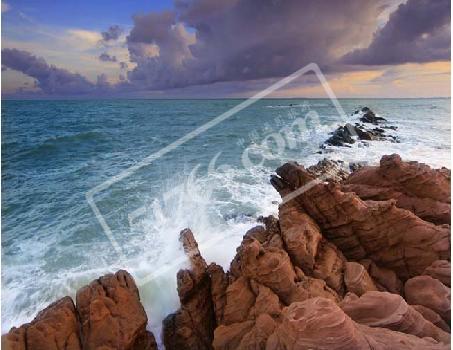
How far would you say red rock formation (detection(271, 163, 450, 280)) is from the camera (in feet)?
24.7

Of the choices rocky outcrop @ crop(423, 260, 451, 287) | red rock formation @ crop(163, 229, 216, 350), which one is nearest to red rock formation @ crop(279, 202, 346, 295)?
rocky outcrop @ crop(423, 260, 451, 287)

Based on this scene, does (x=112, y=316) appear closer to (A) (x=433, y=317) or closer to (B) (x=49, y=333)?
(B) (x=49, y=333)

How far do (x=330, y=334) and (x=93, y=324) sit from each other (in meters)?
3.68

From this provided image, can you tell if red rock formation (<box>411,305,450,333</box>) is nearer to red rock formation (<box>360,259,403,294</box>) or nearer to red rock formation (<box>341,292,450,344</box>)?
red rock formation (<box>341,292,450,344</box>)

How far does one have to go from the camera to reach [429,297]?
5961 mm

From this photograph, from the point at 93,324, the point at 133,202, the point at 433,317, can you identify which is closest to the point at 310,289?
the point at 433,317

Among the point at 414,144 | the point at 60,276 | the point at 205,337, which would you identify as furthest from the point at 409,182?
the point at 414,144

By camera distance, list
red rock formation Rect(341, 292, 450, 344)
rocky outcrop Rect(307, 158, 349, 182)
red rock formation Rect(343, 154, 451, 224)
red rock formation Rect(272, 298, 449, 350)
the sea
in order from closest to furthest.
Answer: red rock formation Rect(272, 298, 449, 350), red rock formation Rect(341, 292, 450, 344), red rock formation Rect(343, 154, 451, 224), the sea, rocky outcrop Rect(307, 158, 349, 182)

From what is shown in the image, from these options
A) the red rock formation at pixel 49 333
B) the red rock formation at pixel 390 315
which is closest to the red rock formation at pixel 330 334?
the red rock formation at pixel 390 315

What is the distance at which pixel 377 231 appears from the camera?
777cm

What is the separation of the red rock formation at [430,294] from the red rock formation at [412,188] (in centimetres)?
293

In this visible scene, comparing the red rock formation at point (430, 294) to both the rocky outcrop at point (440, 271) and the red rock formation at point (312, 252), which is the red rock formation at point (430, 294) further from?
the red rock formation at point (312, 252)

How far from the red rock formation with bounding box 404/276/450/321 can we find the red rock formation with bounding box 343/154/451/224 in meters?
2.93

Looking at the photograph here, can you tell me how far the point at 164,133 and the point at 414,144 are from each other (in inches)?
868
